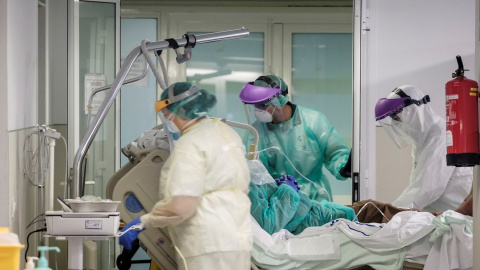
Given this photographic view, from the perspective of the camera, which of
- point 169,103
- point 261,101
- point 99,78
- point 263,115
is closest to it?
point 169,103

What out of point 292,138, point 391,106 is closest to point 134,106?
point 292,138

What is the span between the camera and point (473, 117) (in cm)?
336

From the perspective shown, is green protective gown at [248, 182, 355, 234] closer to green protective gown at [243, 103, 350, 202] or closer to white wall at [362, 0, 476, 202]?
green protective gown at [243, 103, 350, 202]

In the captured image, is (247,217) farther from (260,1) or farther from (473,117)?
(260,1)

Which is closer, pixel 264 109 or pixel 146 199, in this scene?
pixel 146 199

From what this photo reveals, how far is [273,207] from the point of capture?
4168 millimetres

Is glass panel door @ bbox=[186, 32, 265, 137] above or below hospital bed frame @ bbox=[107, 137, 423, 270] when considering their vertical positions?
above

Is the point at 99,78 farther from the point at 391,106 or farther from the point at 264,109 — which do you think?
the point at 391,106

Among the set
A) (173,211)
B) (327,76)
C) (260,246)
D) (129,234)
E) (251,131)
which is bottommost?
(260,246)

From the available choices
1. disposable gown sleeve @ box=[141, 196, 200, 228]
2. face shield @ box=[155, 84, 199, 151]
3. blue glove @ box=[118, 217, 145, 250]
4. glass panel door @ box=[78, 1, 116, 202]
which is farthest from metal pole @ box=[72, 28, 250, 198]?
glass panel door @ box=[78, 1, 116, 202]


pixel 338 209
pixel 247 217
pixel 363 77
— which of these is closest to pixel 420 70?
pixel 363 77

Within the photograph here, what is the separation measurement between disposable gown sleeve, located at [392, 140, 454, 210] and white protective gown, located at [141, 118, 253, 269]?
54.0 inches

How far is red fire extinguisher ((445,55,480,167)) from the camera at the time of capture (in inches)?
132

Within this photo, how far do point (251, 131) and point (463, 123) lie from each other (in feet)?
5.23
